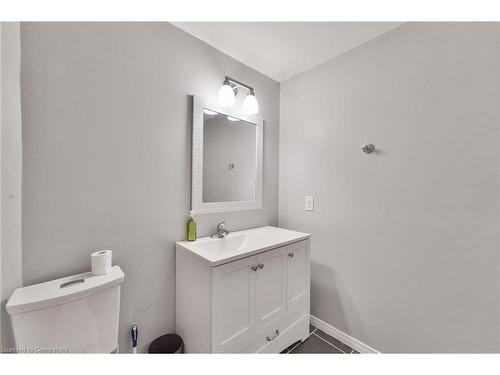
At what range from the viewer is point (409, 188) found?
3.88 feet

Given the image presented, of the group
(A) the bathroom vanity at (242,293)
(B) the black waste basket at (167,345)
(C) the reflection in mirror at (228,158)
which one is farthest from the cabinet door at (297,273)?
(B) the black waste basket at (167,345)

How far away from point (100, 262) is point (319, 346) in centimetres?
148

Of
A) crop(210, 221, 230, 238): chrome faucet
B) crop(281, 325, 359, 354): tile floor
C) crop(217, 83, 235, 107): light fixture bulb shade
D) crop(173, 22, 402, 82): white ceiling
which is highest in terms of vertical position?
crop(173, 22, 402, 82): white ceiling

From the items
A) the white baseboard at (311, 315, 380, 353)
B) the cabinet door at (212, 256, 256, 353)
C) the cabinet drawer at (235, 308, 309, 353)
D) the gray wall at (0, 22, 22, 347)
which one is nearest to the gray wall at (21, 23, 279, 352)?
the gray wall at (0, 22, 22, 347)

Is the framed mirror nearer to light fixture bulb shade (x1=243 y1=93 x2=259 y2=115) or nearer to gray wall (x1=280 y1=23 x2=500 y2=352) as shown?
light fixture bulb shade (x1=243 y1=93 x2=259 y2=115)

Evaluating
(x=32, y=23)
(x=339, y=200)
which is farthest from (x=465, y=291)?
(x=32, y=23)

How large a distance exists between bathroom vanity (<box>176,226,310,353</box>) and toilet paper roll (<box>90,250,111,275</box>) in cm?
37

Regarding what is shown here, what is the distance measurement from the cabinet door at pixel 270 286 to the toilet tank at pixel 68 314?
0.70 metres

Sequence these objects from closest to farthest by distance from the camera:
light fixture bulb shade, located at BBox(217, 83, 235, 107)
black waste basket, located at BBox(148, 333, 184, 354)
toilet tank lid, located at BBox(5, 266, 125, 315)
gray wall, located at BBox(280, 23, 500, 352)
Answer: toilet tank lid, located at BBox(5, 266, 125, 315) < gray wall, located at BBox(280, 23, 500, 352) < black waste basket, located at BBox(148, 333, 184, 354) < light fixture bulb shade, located at BBox(217, 83, 235, 107)

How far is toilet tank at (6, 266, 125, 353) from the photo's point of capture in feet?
2.36

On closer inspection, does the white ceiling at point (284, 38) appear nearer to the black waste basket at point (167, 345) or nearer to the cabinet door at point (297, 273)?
the cabinet door at point (297, 273)

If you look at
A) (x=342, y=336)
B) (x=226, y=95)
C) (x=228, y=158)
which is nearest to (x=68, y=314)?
(x=228, y=158)

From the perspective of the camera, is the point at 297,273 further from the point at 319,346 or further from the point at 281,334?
the point at 319,346
